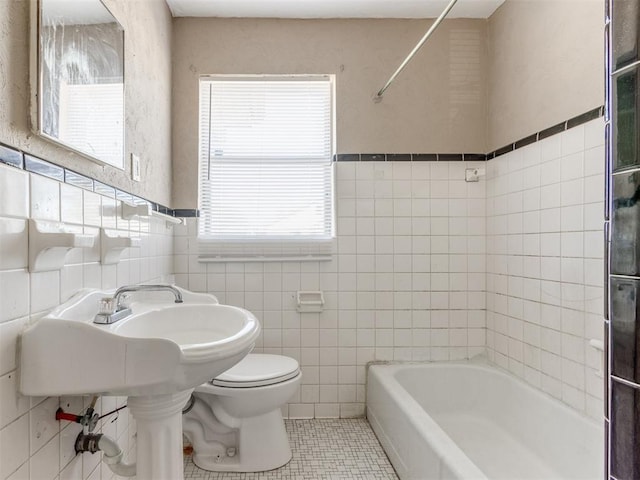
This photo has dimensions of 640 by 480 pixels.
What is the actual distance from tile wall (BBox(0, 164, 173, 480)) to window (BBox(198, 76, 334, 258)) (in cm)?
92

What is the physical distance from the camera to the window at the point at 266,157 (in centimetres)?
227

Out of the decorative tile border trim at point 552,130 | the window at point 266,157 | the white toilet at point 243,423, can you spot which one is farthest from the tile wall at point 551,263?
the white toilet at point 243,423

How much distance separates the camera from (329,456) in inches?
73.7

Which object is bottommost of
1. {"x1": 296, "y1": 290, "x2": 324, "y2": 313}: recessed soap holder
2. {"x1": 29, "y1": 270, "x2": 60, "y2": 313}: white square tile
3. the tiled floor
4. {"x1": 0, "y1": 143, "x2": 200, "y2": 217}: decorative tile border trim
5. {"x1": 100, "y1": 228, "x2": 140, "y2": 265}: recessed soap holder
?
the tiled floor

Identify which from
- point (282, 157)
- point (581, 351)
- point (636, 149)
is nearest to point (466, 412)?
point (581, 351)

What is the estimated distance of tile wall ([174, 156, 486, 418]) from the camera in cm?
225

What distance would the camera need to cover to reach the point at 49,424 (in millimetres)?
1002

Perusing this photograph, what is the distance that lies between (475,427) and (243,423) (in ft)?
4.07

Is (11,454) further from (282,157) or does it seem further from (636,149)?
(282,157)

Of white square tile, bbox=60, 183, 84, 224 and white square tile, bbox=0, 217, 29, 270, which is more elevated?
white square tile, bbox=60, 183, 84, 224

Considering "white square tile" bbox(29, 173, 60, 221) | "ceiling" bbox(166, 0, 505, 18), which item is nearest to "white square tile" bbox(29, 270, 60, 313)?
"white square tile" bbox(29, 173, 60, 221)

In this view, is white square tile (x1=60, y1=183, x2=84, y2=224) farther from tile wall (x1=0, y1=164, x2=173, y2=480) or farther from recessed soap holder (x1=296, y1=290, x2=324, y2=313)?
recessed soap holder (x1=296, y1=290, x2=324, y2=313)

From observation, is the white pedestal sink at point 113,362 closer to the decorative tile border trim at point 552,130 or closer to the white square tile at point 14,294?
the white square tile at point 14,294

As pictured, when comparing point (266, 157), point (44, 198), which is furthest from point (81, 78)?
point (266, 157)
